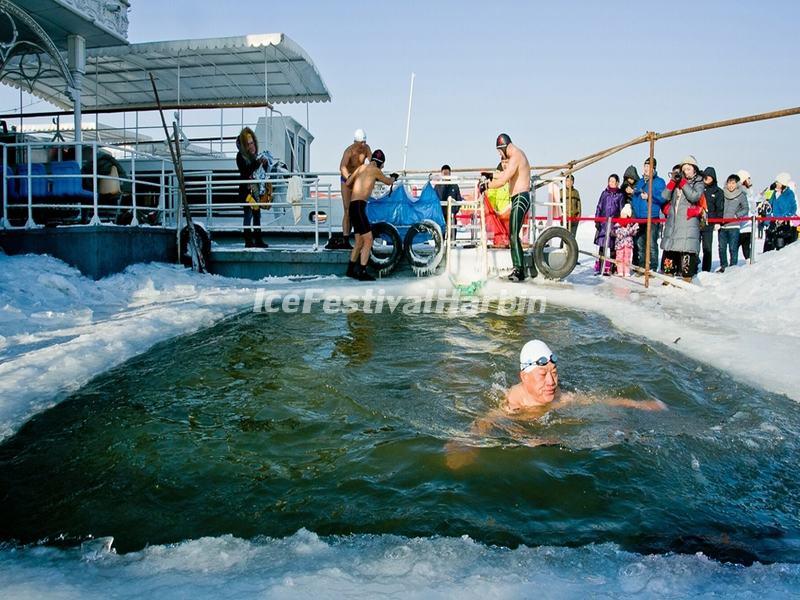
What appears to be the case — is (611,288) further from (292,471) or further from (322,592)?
(322,592)

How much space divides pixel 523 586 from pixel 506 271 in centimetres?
871

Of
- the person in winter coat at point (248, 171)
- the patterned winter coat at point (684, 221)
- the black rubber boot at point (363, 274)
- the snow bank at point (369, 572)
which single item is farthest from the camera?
the person in winter coat at point (248, 171)

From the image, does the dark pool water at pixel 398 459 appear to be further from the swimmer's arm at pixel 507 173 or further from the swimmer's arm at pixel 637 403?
the swimmer's arm at pixel 507 173

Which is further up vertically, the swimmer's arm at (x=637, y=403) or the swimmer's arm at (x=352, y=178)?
the swimmer's arm at (x=352, y=178)

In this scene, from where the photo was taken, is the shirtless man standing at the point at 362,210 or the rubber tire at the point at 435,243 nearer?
the shirtless man standing at the point at 362,210

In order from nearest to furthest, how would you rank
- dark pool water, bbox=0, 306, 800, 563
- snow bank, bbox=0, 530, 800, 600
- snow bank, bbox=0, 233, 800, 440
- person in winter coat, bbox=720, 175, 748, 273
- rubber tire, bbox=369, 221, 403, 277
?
1. snow bank, bbox=0, 530, 800, 600
2. dark pool water, bbox=0, 306, 800, 563
3. snow bank, bbox=0, 233, 800, 440
4. rubber tire, bbox=369, 221, 403, 277
5. person in winter coat, bbox=720, 175, 748, 273

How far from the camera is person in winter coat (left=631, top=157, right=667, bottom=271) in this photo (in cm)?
1152

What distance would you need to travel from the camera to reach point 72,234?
9656mm

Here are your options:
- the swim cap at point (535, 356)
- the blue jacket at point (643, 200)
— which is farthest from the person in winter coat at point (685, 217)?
the swim cap at point (535, 356)

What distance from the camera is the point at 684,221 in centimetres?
999

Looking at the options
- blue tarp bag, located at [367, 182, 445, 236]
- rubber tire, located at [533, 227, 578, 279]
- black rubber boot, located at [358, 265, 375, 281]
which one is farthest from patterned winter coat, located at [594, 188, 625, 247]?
black rubber boot, located at [358, 265, 375, 281]

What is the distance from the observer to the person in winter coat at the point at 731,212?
11389 millimetres

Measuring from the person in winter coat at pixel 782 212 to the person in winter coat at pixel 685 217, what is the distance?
297cm

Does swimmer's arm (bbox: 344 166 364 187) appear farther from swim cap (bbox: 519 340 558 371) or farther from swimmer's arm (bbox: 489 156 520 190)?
swim cap (bbox: 519 340 558 371)
